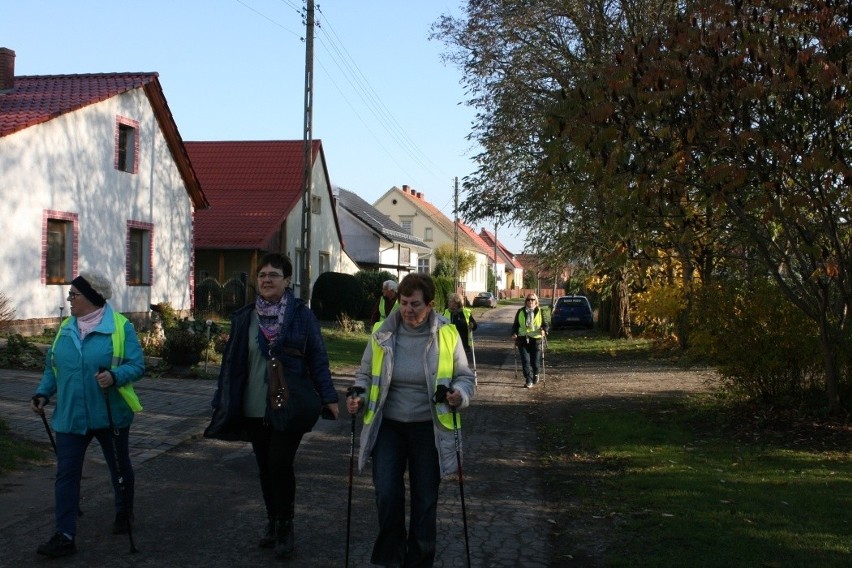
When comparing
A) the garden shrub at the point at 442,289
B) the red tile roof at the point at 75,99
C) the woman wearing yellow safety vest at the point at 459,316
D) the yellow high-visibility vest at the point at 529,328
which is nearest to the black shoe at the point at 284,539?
the woman wearing yellow safety vest at the point at 459,316

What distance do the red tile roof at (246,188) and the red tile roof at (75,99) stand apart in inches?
189

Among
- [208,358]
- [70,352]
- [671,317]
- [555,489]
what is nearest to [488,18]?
[671,317]

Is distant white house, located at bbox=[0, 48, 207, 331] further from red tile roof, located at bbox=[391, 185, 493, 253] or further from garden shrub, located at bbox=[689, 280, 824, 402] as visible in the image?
red tile roof, located at bbox=[391, 185, 493, 253]

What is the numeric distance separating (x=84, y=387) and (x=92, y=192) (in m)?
19.7

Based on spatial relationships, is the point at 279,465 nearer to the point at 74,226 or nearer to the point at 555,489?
the point at 555,489

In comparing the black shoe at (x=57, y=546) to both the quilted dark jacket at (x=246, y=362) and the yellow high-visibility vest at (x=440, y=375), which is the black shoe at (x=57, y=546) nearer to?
the quilted dark jacket at (x=246, y=362)

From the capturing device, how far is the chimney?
1019 inches

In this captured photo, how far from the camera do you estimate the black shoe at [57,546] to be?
19.3 feet

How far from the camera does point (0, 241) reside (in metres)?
21.2

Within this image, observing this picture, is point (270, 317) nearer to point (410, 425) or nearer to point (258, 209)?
point (410, 425)

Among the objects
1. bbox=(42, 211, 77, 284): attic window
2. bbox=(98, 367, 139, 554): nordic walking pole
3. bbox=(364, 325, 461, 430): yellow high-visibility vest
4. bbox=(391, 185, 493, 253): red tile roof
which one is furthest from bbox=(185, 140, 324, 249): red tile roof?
bbox=(391, 185, 493, 253): red tile roof

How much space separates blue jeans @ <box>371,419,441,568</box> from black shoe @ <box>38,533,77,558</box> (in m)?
1.91

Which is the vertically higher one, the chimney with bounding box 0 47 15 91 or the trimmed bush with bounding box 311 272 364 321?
the chimney with bounding box 0 47 15 91

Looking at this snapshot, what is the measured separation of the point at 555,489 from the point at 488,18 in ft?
55.3
